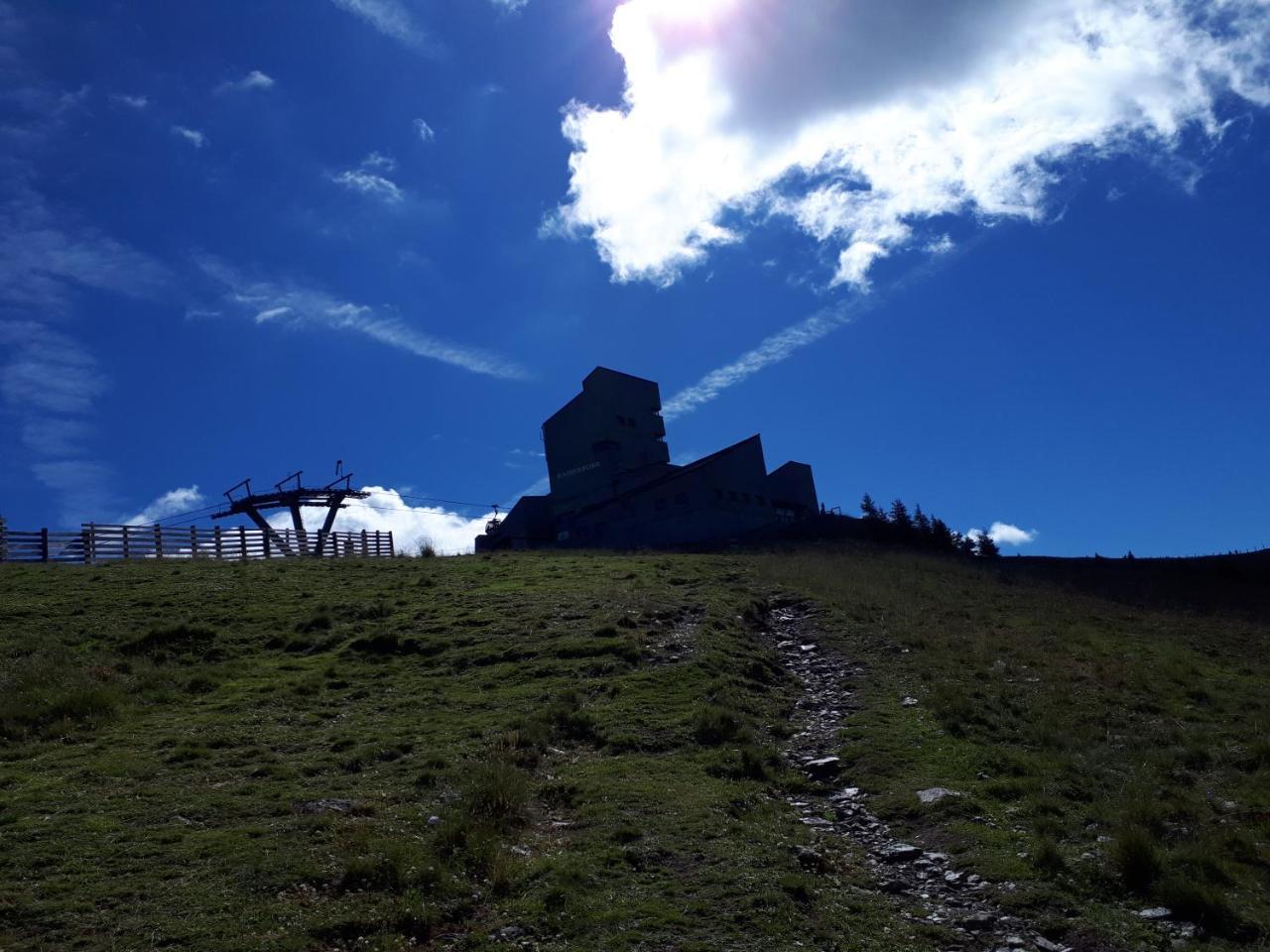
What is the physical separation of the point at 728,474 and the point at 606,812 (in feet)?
175

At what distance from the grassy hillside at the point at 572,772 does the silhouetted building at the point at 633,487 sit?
33055 mm

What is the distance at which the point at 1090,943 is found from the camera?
34.3 ft

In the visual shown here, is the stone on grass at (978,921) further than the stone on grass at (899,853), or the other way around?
the stone on grass at (899,853)

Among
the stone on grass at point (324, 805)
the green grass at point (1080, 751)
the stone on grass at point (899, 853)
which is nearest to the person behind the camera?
the green grass at point (1080, 751)

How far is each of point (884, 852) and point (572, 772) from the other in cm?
534

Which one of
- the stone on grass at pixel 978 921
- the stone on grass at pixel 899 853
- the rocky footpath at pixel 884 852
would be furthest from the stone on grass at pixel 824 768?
the stone on grass at pixel 978 921

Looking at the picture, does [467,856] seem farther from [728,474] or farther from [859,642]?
[728,474]

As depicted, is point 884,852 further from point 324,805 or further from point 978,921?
point 324,805

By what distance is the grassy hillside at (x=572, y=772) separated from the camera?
10.9 m

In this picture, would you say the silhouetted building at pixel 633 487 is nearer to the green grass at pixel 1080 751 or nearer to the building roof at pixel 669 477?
the building roof at pixel 669 477

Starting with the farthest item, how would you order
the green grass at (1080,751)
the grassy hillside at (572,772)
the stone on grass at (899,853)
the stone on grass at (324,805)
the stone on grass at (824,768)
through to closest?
the stone on grass at (824,768), the stone on grass at (324,805), the stone on grass at (899,853), the green grass at (1080,751), the grassy hillside at (572,772)

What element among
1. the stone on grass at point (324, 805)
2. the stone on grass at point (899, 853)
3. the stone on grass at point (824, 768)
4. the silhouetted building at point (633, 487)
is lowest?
the stone on grass at point (899, 853)

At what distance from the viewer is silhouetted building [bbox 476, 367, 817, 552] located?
213ft

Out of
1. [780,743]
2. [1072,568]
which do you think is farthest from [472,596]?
[1072,568]
